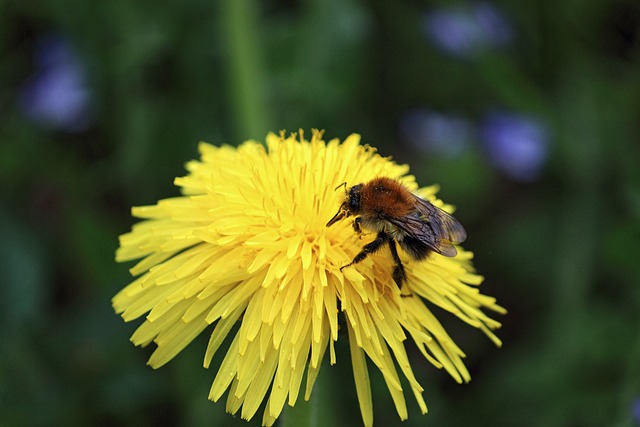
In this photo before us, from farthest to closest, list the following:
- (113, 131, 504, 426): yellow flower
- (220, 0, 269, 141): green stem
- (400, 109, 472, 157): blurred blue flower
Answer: (400, 109, 472, 157): blurred blue flower, (220, 0, 269, 141): green stem, (113, 131, 504, 426): yellow flower

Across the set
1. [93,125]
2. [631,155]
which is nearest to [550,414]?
[631,155]

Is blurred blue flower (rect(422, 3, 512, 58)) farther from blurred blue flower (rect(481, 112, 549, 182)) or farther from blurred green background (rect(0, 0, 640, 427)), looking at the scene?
blurred blue flower (rect(481, 112, 549, 182))

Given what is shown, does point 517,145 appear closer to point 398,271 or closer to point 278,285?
point 398,271

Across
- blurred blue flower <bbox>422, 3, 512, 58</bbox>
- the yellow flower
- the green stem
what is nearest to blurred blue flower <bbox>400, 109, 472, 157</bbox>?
blurred blue flower <bbox>422, 3, 512, 58</bbox>

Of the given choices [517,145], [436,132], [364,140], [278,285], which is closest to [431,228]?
[278,285]

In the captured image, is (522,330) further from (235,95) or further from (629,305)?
(235,95)

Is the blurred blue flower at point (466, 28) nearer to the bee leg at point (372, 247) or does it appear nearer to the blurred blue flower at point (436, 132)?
the blurred blue flower at point (436, 132)
